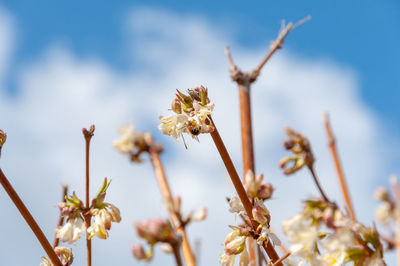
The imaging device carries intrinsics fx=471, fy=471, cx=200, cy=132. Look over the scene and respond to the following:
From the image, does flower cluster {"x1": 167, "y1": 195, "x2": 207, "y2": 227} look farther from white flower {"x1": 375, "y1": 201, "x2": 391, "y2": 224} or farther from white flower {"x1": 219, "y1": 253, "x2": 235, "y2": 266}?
white flower {"x1": 375, "y1": 201, "x2": 391, "y2": 224}

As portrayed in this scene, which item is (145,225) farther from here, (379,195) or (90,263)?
(379,195)

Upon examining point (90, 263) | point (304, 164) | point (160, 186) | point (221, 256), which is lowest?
point (221, 256)

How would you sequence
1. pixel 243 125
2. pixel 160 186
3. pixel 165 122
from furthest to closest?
1. pixel 160 186
2. pixel 243 125
3. pixel 165 122

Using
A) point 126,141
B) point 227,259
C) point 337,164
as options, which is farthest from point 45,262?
point 126,141

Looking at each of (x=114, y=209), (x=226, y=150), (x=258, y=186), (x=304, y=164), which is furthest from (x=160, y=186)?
(x=226, y=150)

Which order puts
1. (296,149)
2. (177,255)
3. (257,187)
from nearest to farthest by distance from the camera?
(177,255)
(257,187)
(296,149)

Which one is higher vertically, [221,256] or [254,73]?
[254,73]

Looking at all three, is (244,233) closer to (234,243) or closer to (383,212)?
(234,243)
